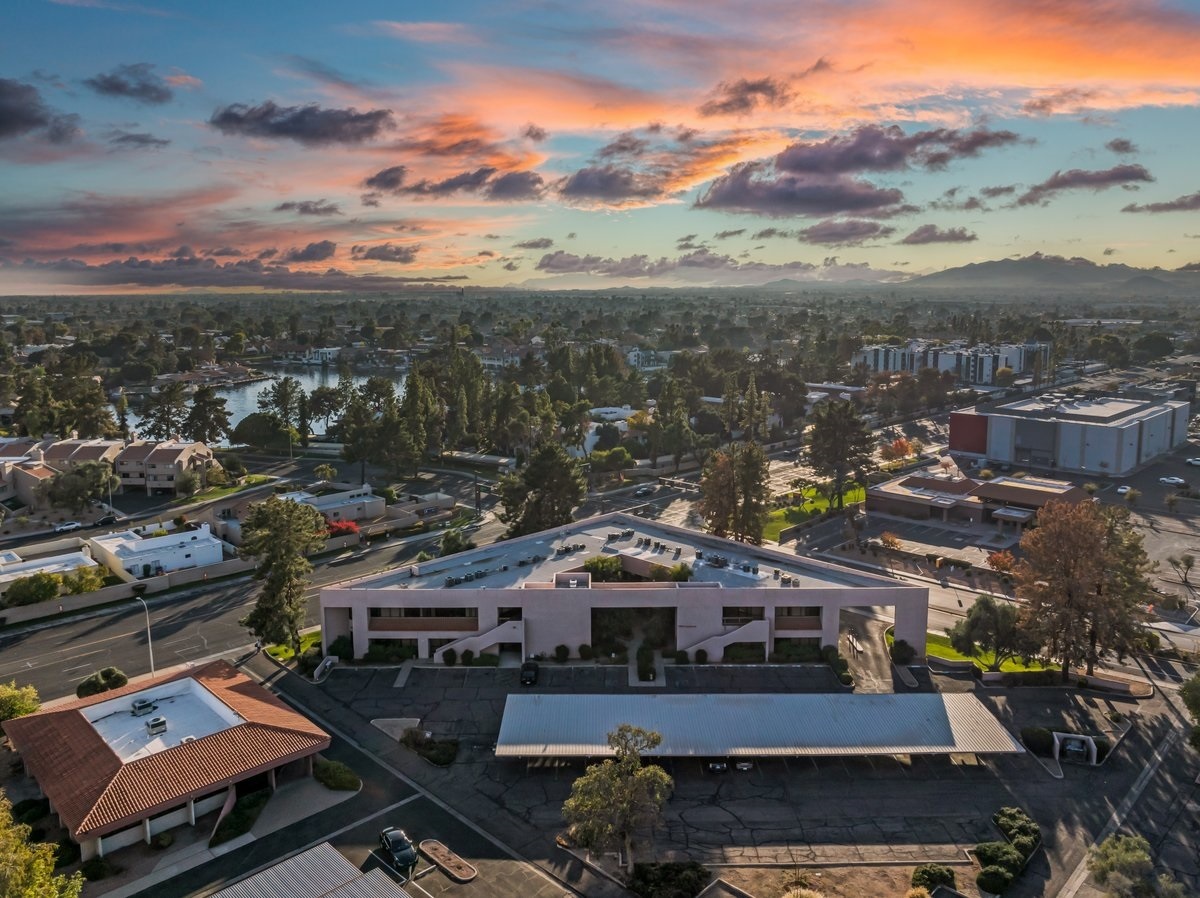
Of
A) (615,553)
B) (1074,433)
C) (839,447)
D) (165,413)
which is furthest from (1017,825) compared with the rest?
(165,413)

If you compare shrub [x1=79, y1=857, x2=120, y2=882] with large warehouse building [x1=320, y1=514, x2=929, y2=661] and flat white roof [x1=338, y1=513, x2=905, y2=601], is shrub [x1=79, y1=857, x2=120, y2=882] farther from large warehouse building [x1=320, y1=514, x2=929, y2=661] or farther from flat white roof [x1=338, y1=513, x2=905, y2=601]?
flat white roof [x1=338, y1=513, x2=905, y2=601]

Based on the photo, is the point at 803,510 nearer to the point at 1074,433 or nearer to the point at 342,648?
the point at 1074,433

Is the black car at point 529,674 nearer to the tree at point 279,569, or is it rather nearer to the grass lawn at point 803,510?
the tree at point 279,569

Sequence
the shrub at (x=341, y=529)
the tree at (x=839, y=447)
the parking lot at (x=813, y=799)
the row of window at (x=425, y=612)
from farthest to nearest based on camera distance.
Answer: the tree at (x=839, y=447), the shrub at (x=341, y=529), the row of window at (x=425, y=612), the parking lot at (x=813, y=799)

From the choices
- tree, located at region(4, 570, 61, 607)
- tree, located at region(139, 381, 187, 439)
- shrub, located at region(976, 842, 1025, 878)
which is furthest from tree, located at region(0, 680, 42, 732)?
tree, located at region(139, 381, 187, 439)

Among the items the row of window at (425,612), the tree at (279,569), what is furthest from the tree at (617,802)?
the tree at (279,569)

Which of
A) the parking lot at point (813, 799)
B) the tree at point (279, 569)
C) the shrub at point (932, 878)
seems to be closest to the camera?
the shrub at point (932, 878)
